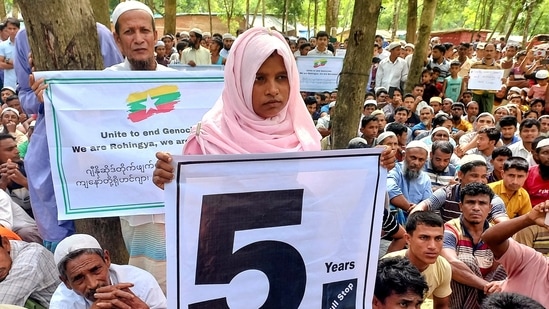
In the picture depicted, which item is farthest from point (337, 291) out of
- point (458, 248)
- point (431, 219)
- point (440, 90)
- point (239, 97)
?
point (440, 90)

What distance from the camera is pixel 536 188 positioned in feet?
16.5

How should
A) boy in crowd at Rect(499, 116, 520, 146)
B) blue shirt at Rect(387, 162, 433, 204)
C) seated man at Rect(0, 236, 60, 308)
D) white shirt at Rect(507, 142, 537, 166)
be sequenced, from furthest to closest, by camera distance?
boy in crowd at Rect(499, 116, 520, 146) < white shirt at Rect(507, 142, 537, 166) < blue shirt at Rect(387, 162, 433, 204) < seated man at Rect(0, 236, 60, 308)

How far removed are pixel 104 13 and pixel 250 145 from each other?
4887mm

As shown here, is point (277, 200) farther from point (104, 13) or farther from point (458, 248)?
point (104, 13)

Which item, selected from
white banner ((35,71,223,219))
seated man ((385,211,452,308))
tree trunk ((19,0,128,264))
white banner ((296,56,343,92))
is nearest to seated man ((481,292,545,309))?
seated man ((385,211,452,308))

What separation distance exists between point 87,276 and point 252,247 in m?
1.06

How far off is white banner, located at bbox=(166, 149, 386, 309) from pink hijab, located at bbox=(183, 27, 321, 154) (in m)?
0.15

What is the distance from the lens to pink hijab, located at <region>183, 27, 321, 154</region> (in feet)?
6.34

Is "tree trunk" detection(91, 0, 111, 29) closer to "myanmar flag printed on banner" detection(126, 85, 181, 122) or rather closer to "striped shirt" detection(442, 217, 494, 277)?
"myanmar flag printed on banner" detection(126, 85, 181, 122)

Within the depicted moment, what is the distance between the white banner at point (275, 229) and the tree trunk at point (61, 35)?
1.37 m

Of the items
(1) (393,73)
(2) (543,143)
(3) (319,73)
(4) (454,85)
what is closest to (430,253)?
(2) (543,143)

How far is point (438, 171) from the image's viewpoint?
18.6 feet

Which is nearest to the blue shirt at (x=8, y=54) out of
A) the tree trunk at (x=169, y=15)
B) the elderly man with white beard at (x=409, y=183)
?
the tree trunk at (x=169, y=15)

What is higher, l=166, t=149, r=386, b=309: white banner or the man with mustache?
l=166, t=149, r=386, b=309: white banner
